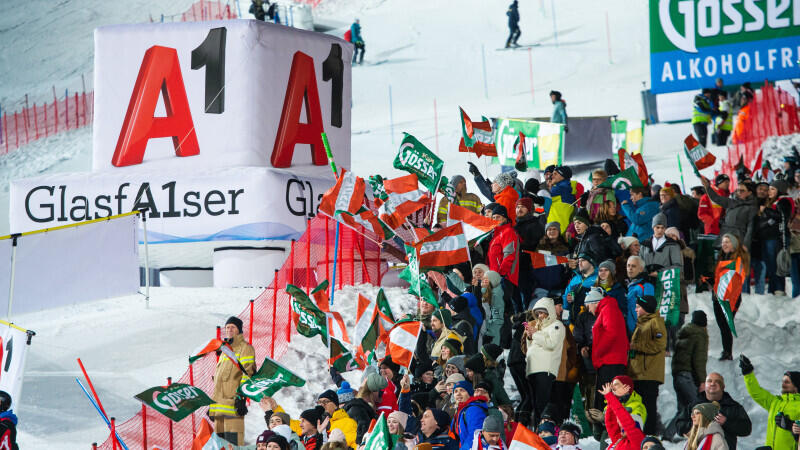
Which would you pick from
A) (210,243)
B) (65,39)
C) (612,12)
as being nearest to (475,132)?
(210,243)

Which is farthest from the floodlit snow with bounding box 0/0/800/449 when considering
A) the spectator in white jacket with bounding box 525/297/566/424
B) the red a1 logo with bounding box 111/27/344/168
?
the red a1 logo with bounding box 111/27/344/168

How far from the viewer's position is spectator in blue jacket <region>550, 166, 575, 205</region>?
14.3m

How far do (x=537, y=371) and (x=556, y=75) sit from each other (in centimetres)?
2713

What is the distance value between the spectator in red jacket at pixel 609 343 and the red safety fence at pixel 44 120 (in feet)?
91.4

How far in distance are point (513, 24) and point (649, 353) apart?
2990cm

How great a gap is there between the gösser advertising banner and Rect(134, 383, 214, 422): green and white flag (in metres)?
15.7

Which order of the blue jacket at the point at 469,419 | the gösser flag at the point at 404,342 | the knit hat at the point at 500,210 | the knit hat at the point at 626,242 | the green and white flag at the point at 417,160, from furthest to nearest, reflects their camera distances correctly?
the green and white flag at the point at 417,160
the knit hat at the point at 500,210
the knit hat at the point at 626,242
the gösser flag at the point at 404,342
the blue jacket at the point at 469,419

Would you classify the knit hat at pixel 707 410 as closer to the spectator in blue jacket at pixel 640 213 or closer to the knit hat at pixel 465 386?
the knit hat at pixel 465 386

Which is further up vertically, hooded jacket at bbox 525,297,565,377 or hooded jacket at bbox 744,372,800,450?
hooded jacket at bbox 525,297,565,377

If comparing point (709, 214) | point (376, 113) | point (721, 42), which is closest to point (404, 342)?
point (709, 214)

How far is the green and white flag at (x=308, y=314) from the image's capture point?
11.9m

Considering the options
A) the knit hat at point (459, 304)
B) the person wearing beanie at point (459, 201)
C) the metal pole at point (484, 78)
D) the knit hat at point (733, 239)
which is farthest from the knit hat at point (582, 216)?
the metal pole at point (484, 78)

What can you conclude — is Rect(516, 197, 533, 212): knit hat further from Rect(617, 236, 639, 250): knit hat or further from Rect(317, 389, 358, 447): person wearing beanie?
Rect(317, 389, 358, 447): person wearing beanie

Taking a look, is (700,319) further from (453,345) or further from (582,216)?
(582,216)
